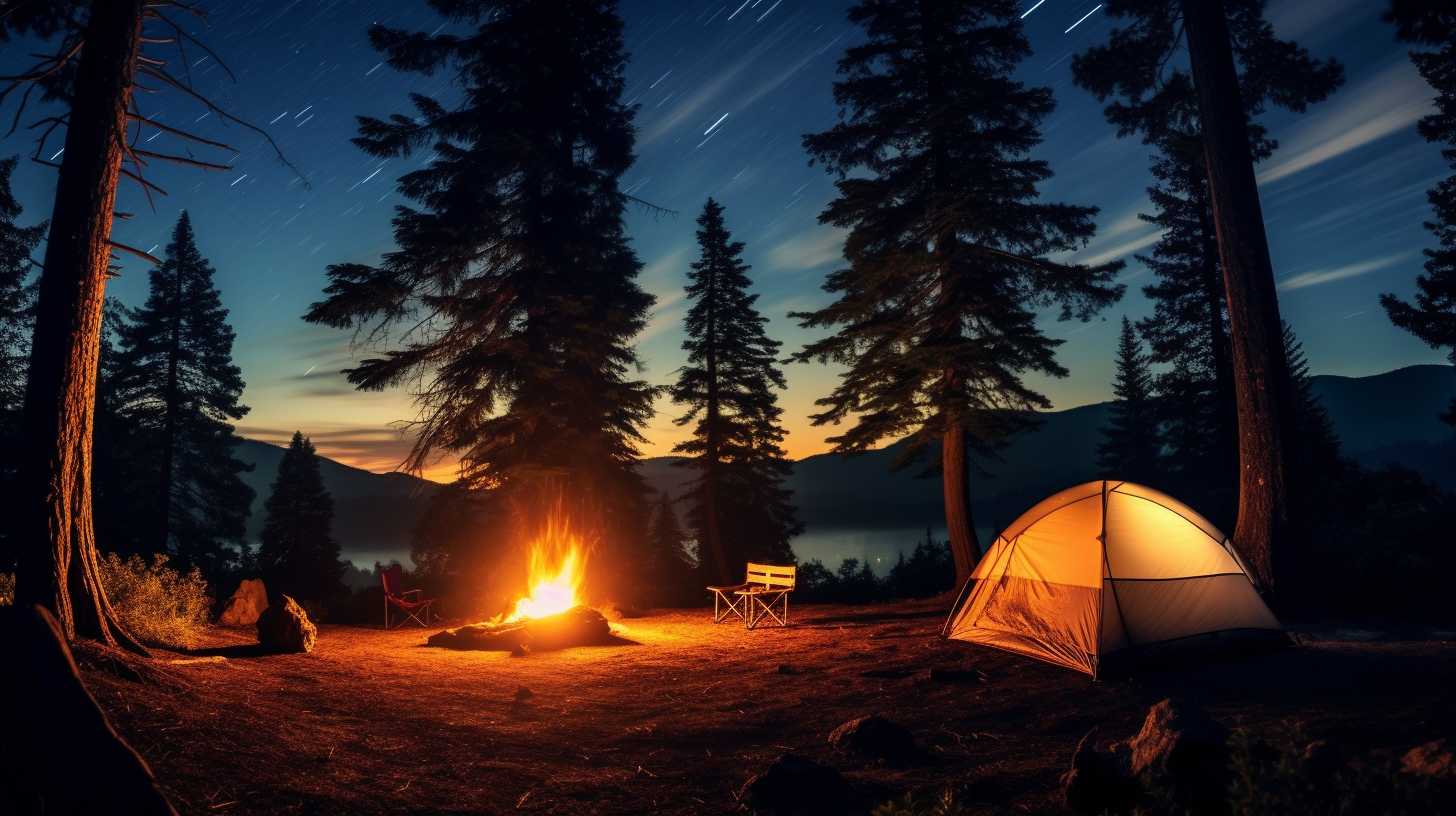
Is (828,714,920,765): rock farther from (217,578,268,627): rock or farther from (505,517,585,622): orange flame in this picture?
(217,578,268,627): rock

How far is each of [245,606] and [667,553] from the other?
23006mm

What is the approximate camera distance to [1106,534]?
7.88 m

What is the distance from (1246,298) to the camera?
31.1 ft

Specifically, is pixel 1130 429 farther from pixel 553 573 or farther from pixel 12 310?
pixel 12 310

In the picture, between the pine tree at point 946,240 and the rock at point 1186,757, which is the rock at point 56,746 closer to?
the rock at point 1186,757

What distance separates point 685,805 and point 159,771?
303 centimetres

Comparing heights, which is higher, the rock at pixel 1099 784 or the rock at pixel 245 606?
the rock at pixel 245 606

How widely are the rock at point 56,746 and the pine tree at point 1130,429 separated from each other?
37593mm

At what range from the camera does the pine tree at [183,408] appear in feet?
80.7

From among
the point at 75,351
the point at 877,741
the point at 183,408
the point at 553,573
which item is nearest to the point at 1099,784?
the point at 877,741

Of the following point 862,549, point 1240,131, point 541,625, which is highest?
point 1240,131

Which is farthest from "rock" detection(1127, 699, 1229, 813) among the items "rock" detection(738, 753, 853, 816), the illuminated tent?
the illuminated tent

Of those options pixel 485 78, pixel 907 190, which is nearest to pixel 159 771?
pixel 907 190

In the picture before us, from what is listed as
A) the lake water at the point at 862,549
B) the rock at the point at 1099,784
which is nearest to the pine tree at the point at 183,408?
the rock at the point at 1099,784
